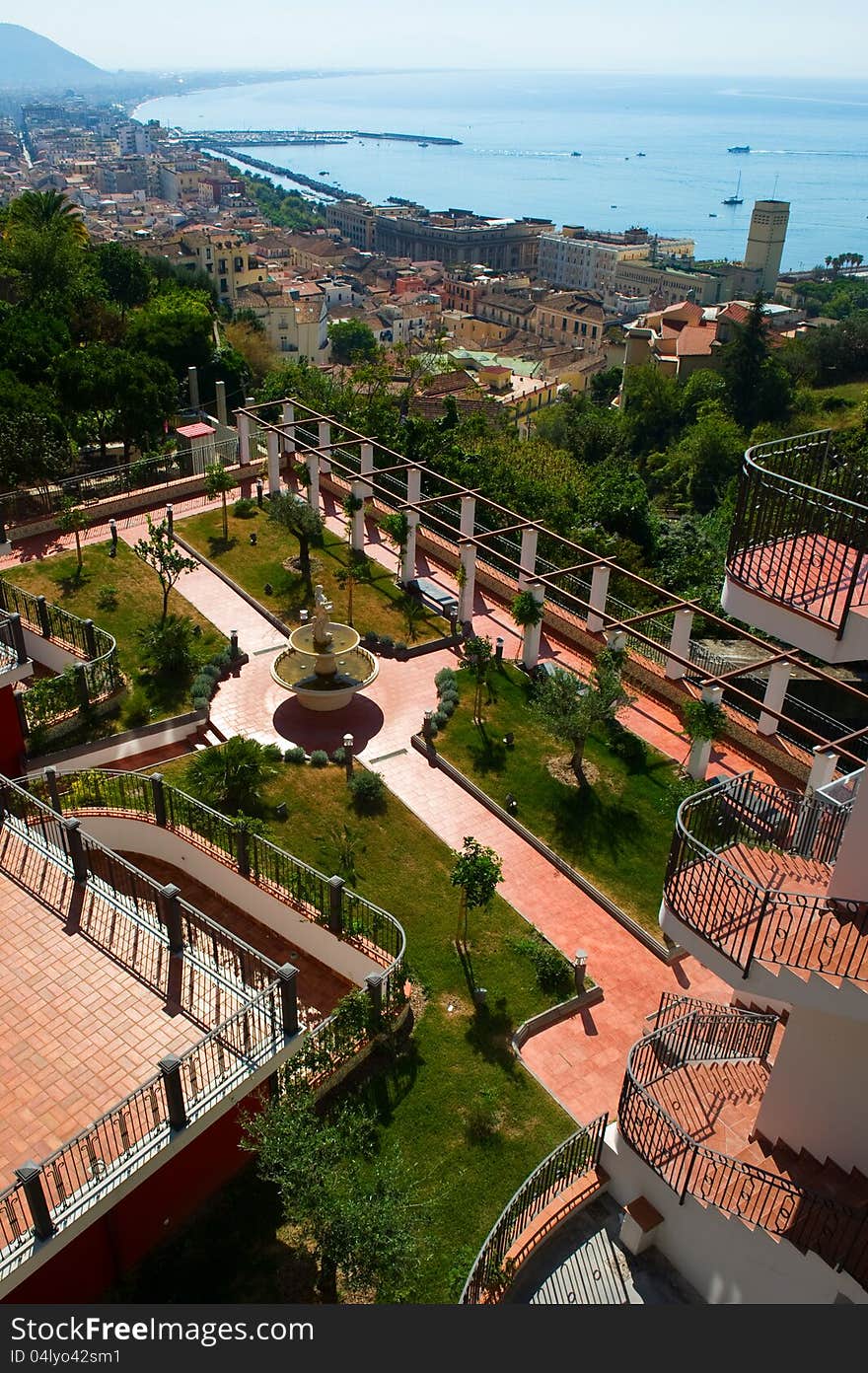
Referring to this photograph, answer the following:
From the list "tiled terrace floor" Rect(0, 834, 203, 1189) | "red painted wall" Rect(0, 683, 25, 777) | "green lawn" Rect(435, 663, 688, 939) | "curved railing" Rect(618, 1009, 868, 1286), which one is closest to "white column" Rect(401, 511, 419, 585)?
"green lawn" Rect(435, 663, 688, 939)

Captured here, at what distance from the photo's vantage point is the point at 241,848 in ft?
53.2

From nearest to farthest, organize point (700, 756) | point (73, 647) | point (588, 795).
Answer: point (588, 795) → point (700, 756) → point (73, 647)

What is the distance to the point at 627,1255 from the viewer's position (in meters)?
10.9

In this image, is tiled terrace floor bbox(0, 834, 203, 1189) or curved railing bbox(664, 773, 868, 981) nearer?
curved railing bbox(664, 773, 868, 981)

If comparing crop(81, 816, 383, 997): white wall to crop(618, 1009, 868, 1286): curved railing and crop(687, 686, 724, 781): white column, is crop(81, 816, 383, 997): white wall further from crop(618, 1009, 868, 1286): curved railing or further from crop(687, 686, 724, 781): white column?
crop(687, 686, 724, 781): white column

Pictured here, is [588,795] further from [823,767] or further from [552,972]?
[552,972]

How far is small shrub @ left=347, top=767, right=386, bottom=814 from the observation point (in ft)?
63.7

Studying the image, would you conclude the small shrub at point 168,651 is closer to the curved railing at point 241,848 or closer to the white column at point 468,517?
the curved railing at point 241,848

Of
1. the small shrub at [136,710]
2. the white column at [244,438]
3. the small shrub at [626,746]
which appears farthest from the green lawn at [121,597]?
the small shrub at [626,746]

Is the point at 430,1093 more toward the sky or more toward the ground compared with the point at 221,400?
more toward the ground

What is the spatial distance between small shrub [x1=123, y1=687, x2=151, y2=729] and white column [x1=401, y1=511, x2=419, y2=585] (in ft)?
28.5

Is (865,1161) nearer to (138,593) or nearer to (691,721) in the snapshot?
(691,721)

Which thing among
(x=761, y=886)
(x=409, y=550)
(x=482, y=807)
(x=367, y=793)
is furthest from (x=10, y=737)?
(x=761, y=886)

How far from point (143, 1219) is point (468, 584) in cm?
1754
